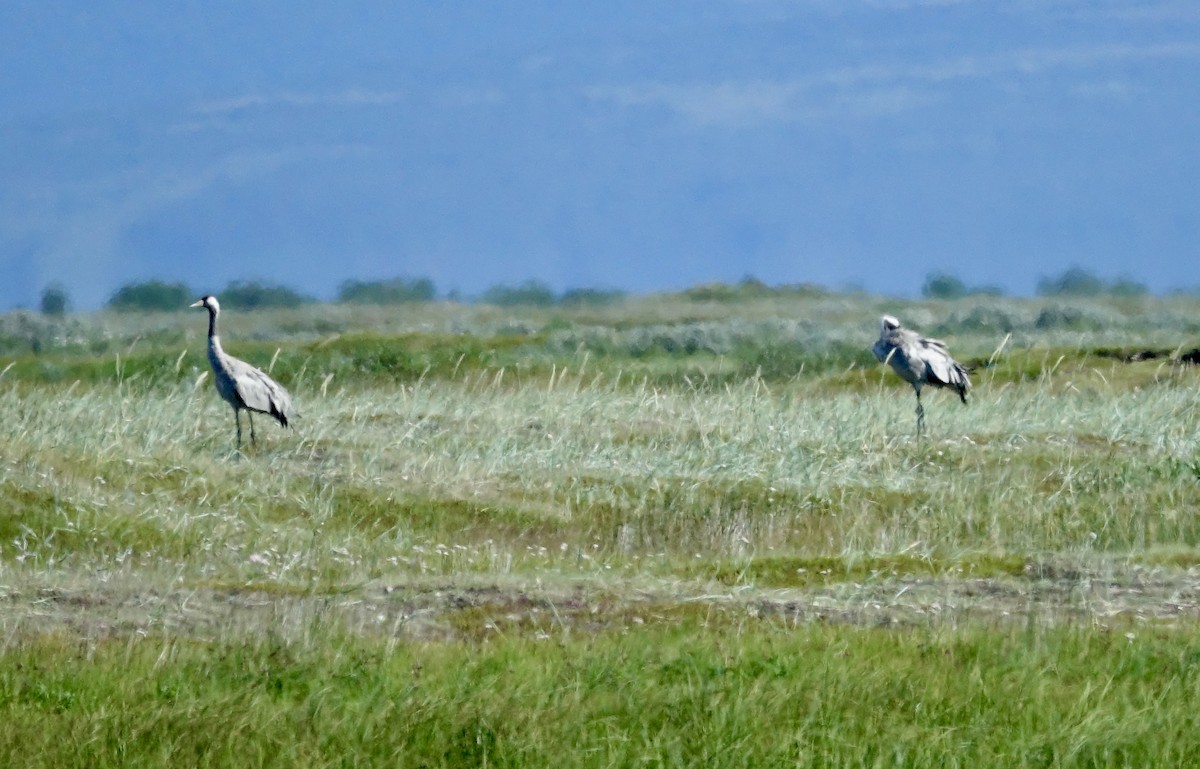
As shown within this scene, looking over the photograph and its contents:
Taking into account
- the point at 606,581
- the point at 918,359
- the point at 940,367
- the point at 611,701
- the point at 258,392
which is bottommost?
the point at 606,581

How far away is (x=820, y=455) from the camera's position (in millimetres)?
18594

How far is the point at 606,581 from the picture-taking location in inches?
436

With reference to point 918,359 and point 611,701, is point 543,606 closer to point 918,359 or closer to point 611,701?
point 611,701

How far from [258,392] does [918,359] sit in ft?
29.2

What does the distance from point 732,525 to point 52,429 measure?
8395 millimetres

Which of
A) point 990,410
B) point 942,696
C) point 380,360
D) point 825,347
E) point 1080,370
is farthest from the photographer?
point 825,347

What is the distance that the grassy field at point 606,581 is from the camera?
267 inches

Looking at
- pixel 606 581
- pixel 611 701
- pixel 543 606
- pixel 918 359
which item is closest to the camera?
pixel 611 701

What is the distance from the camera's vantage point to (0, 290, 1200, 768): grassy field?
6773 millimetres

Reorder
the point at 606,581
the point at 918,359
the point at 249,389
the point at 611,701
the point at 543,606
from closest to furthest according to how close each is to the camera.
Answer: the point at 611,701 → the point at 543,606 → the point at 606,581 → the point at 249,389 → the point at 918,359

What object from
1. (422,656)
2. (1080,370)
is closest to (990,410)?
(1080,370)

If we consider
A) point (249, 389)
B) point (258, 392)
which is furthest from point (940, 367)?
point (249, 389)

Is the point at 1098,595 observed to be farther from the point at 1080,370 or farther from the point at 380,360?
the point at 380,360

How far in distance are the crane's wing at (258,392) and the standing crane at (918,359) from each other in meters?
8.08
